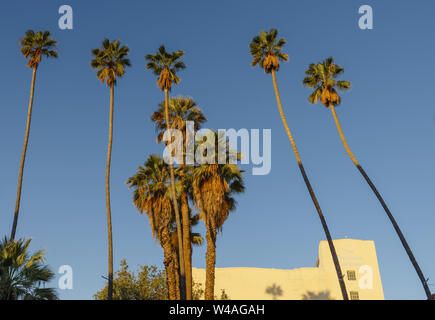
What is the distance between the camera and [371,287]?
68.8 m

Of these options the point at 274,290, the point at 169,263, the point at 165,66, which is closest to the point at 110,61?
the point at 165,66

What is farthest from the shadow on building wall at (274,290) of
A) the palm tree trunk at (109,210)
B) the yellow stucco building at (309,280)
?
the palm tree trunk at (109,210)

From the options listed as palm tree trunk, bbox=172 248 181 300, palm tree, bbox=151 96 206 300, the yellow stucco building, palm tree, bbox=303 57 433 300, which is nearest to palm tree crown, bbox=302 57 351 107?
palm tree, bbox=303 57 433 300

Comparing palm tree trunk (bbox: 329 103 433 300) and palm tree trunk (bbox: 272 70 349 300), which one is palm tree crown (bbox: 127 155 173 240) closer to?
palm tree trunk (bbox: 272 70 349 300)

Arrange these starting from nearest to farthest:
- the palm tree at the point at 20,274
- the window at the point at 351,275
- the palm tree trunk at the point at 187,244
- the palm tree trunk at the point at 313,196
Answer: the palm tree at the point at 20,274, the palm tree trunk at the point at 313,196, the palm tree trunk at the point at 187,244, the window at the point at 351,275

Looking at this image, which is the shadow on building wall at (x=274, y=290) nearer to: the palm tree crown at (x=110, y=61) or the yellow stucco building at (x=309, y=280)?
the yellow stucco building at (x=309, y=280)

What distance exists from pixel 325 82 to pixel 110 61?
1810 cm

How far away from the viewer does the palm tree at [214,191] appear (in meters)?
31.5

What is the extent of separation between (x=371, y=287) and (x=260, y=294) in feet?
56.3

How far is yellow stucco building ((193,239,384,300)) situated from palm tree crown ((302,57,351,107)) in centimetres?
3919

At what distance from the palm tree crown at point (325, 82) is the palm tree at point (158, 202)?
14.2 metres

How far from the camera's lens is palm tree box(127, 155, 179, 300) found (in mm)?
32906

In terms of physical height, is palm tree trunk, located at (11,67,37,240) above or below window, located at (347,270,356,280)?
above
